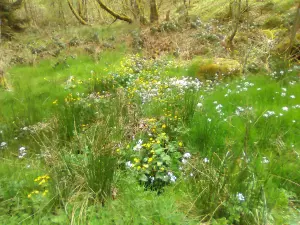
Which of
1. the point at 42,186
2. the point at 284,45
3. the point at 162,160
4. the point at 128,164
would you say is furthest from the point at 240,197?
the point at 284,45

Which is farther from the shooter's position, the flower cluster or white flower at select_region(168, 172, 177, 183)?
white flower at select_region(168, 172, 177, 183)

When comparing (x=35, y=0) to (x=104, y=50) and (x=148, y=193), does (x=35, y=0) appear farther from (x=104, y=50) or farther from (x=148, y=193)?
(x=148, y=193)

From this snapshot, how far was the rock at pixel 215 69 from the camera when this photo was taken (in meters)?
6.70

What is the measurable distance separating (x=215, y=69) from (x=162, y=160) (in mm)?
4280

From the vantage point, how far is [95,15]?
21.3 meters

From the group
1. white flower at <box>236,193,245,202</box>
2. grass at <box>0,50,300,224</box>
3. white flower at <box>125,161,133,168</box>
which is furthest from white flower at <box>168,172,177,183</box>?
white flower at <box>236,193,245,202</box>

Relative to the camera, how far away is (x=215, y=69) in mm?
6902

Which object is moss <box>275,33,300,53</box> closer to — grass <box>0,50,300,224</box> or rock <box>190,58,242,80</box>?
rock <box>190,58,242,80</box>

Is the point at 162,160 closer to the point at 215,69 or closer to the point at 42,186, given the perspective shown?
the point at 42,186

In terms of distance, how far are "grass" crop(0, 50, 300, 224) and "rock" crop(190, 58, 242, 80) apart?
3.23 feet

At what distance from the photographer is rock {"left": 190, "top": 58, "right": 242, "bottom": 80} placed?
6699 mm

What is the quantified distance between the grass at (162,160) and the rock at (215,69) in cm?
98

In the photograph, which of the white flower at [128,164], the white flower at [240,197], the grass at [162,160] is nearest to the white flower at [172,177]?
the grass at [162,160]

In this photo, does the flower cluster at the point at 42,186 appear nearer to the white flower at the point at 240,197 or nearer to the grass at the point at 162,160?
the grass at the point at 162,160
